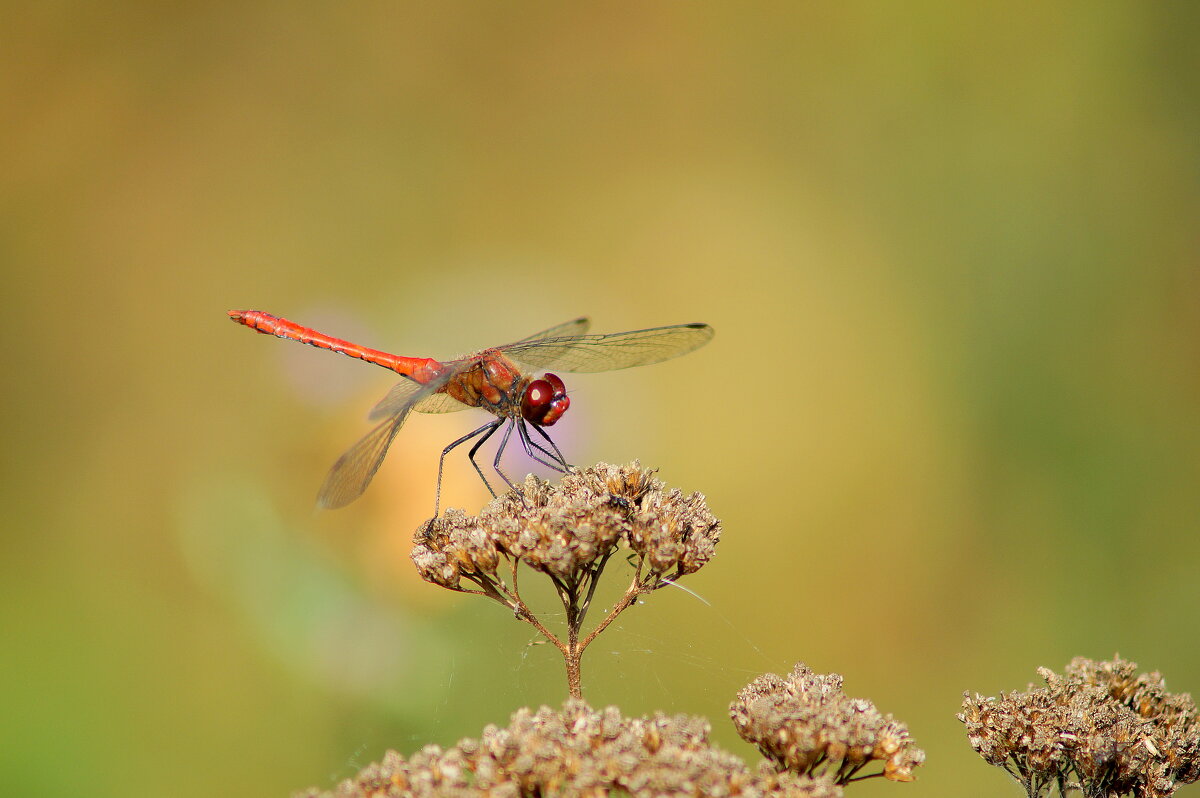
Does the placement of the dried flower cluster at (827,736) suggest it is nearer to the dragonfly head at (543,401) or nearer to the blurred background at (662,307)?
the dragonfly head at (543,401)

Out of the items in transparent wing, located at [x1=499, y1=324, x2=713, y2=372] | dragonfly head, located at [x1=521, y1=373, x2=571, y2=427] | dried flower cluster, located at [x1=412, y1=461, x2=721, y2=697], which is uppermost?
transparent wing, located at [x1=499, y1=324, x2=713, y2=372]

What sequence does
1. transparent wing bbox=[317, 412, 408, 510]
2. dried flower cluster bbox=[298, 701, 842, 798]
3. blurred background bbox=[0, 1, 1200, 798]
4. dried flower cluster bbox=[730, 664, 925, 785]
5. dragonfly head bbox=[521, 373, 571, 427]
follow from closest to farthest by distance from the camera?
dried flower cluster bbox=[298, 701, 842, 798] < dried flower cluster bbox=[730, 664, 925, 785] < transparent wing bbox=[317, 412, 408, 510] < dragonfly head bbox=[521, 373, 571, 427] < blurred background bbox=[0, 1, 1200, 798]

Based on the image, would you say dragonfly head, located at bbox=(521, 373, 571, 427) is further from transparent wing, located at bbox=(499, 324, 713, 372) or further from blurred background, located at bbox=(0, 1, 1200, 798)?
blurred background, located at bbox=(0, 1, 1200, 798)

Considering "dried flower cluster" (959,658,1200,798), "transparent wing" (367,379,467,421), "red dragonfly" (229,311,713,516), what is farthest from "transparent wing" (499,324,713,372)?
"dried flower cluster" (959,658,1200,798)

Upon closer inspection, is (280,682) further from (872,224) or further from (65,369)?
(872,224)

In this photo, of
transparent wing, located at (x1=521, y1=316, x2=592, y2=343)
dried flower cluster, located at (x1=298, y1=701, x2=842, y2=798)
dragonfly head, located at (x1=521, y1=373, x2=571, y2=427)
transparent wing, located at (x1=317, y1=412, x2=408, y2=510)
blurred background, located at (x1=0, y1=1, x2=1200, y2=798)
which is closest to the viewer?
dried flower cluster, located at (x1=298, y1=701, x2=842, y2=798)

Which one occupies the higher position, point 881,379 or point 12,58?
point 12,58

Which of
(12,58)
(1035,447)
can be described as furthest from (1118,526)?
(12,58)
